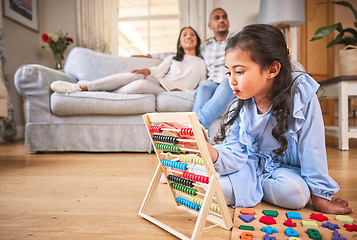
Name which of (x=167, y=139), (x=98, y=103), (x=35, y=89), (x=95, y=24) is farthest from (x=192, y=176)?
(x=95, y=24)

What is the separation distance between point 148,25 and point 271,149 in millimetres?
3970

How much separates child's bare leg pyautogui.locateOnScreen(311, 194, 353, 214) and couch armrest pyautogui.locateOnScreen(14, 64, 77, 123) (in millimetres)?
2206

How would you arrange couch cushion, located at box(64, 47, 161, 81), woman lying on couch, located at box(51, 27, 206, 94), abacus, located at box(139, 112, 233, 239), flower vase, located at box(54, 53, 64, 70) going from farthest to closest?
flower vase, located at box(54, 53, 64, 70), couch cushion, located at box(64, 47, 161, 81), woman lying on couch, located at box(51, 27, 206, 94), abacus, located at box(139, 112, 233, 239)

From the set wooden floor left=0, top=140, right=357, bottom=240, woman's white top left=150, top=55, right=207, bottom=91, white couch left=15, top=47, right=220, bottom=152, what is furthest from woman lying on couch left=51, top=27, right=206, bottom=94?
wooden floor left=0, top=140, right=357, bottom=240

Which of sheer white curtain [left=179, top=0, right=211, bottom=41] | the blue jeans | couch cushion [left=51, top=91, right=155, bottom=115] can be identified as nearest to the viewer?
the blue jeans

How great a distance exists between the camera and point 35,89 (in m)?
2.46

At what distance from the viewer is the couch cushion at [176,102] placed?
8.04 ft

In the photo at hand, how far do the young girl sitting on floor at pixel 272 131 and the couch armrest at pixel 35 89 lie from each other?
74.8 inches

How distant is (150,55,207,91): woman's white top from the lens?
285 centimetres

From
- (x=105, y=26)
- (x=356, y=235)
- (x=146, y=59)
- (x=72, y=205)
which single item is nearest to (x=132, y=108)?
(x=146, y=59)

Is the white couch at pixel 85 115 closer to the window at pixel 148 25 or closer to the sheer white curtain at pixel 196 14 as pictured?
the sheer white curtain at pixel 196 14

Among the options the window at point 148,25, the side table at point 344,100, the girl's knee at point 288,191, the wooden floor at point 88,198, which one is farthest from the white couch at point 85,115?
the window at point 148,25

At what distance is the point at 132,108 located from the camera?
8.00ft

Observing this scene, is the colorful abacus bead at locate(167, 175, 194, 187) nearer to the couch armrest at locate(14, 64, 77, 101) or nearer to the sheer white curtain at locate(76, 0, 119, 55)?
the couch armrest at locate(14, 64, 77, 101)
